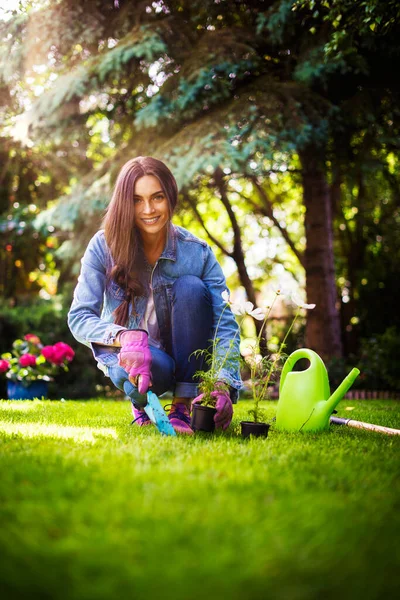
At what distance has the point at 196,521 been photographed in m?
1.29

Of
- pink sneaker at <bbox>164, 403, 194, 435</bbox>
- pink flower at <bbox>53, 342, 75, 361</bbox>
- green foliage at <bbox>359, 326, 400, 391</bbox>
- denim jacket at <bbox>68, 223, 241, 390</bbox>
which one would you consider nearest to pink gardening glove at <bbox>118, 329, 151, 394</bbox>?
denim jacket at <bbox>68, 223, 241, 390</bbox>

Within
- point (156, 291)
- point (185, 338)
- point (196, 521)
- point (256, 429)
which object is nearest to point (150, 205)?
point (156, 291)

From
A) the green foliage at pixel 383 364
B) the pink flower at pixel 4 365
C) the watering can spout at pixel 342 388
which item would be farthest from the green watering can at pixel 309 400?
the green foliage at pixel 383 364

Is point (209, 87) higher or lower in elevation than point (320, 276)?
higher

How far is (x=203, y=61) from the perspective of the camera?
5.62m

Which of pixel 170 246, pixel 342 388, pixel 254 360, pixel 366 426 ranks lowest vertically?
pixel 366 426

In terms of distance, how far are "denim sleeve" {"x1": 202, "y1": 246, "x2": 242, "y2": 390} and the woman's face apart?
34 cm

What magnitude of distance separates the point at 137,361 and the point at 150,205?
0.92 meters

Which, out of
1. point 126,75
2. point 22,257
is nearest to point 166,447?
point 126,75

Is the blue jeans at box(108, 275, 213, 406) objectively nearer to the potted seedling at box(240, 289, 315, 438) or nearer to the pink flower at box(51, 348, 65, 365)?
the potted seedling at box(240, 289, 315, 438)

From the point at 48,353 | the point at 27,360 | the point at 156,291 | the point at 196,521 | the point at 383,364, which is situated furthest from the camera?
the point at 383,364

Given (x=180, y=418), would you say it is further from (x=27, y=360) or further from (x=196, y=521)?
(x=27, y=360)

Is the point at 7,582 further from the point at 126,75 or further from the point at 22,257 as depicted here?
the point at 22,257

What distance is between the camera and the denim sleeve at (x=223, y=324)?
2.69 m
